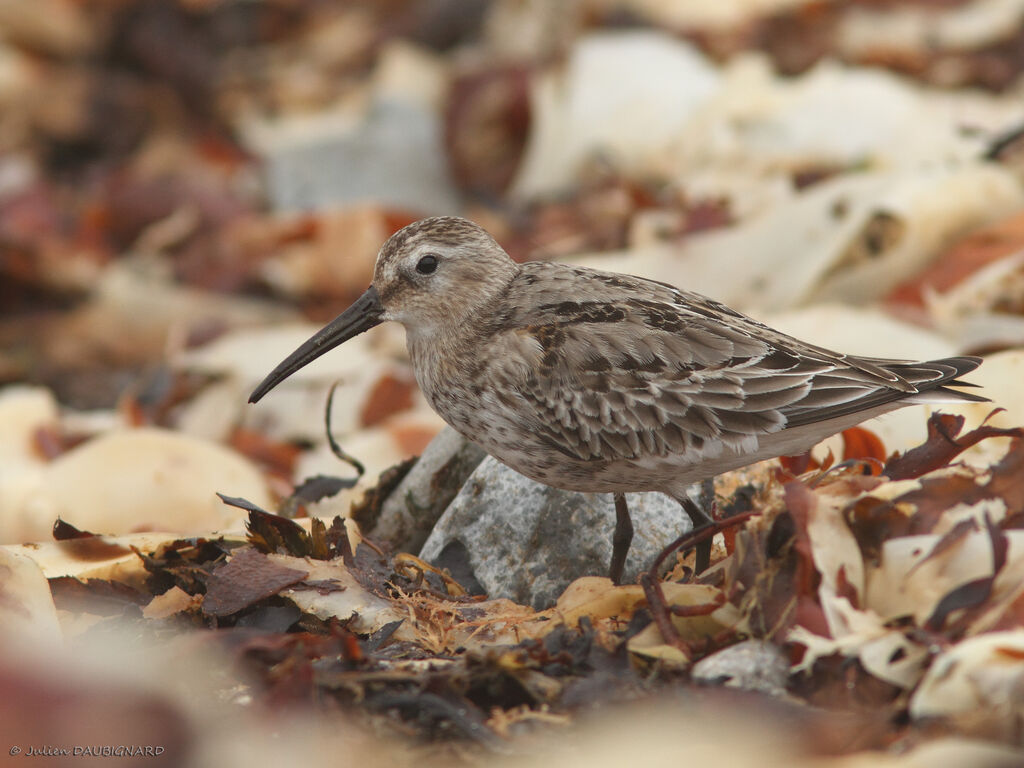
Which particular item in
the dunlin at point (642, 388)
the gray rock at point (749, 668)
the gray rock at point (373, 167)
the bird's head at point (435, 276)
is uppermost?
the gray rock at point (373, 167)

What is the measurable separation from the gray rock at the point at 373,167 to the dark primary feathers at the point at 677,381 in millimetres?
5672

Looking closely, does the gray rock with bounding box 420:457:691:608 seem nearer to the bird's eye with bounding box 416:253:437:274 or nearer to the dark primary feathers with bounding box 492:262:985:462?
the dark primary feathers with bounding box 492:262:985:462

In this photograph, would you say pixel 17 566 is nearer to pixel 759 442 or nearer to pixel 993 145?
pixel 759 442

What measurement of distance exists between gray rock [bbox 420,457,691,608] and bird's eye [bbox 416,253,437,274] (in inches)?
27.1

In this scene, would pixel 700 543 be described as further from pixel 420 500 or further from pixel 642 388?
pixel 420 500

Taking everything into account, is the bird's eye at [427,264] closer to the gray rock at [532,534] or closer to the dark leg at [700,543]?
the gray rock at [532,534]

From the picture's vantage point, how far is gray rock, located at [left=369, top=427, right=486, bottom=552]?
4277 millimetres

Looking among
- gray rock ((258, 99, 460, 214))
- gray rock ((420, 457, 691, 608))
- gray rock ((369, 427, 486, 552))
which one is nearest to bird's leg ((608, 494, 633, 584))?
gray rock ((420, 457, 691, 608))

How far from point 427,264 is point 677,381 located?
1.01 m

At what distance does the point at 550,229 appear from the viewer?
333 inches

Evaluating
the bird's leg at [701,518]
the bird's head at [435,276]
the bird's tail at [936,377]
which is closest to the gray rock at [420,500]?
the bird's head at [435,276]

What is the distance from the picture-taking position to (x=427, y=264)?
4.29m

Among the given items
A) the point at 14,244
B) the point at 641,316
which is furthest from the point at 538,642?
the point at 14,244

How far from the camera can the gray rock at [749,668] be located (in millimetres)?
2893
